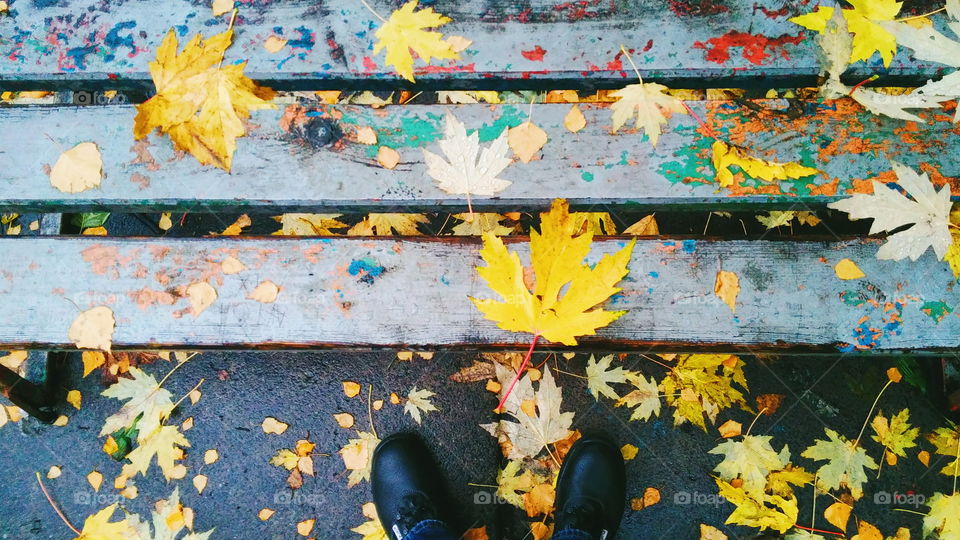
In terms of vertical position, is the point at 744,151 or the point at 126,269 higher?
the point at 744,151

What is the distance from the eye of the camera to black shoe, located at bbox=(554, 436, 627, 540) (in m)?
1.63

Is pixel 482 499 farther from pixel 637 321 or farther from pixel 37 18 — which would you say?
pixel 37 18

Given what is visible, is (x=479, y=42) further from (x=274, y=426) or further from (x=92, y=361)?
(x=92, y=361)

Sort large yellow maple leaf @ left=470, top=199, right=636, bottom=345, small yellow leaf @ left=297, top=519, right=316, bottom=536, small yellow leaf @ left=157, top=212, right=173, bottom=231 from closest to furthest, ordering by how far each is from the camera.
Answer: large yellow maple leaf @ left=470, top=199, right=636, bottom=345
small yellow leaf @ left=297, top=519, right=316, bottom=536
small yellow leaf @ left=157, top=212, right=173, bottom=231

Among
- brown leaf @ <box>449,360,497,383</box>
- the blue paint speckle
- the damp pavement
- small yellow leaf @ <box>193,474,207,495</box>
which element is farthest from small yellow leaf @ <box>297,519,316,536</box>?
the blue paint speckle

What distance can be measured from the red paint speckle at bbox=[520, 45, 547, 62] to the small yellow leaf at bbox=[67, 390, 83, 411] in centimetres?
186

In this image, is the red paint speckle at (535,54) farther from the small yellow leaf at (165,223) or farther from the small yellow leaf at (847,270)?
the small yellow leaf at (165,223)

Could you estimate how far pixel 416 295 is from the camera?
1.20 m

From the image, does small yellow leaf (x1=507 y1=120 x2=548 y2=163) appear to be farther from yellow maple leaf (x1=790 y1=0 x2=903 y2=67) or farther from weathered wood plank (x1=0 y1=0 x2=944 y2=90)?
yellow maple leaf (x1=790 y1=0 x2=903 y2=67)

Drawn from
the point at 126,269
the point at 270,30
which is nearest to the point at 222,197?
the point at 126,269

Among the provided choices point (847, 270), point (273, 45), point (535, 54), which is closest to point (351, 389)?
point (273, 45)

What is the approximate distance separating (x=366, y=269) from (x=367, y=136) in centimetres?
32

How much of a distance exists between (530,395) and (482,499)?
0.38 meters

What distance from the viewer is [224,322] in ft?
3.92
